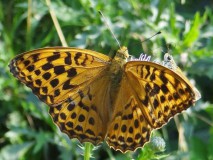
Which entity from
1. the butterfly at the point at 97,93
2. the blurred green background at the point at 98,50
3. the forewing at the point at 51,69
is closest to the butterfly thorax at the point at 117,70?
the butterfly at the point at 97,93

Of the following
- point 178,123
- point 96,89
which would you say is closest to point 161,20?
point 178,123

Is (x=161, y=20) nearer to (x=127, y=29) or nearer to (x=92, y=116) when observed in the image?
(x=127, y=29)

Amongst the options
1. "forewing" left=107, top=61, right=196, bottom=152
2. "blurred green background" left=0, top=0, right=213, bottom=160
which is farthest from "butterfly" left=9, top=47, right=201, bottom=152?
"blurred green background" left=0, top=0, right=213, bottom=160

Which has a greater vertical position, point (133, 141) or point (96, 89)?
point (96, 89)

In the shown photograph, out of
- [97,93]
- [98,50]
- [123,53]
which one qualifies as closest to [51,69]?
[97,93]

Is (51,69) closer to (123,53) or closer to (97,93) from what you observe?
(97,93)

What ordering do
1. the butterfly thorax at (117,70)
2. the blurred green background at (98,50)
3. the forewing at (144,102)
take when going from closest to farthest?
the forewing at (144,102) → the butterfly thorax at (117,70) → the blurred green background at (98,50)

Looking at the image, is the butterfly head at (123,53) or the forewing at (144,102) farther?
the butterfly head at (123,53)

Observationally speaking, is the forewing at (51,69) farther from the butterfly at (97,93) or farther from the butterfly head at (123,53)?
the butterfly head at (123,53)

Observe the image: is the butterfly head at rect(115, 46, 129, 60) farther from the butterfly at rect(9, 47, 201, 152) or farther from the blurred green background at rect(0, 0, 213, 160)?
the blurred green background at rect(0, 0, 213, 160)
